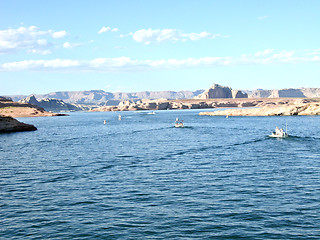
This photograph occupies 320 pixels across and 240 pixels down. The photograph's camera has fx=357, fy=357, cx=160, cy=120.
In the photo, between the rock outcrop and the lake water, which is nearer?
the lake water

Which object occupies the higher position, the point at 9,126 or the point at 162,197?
the point at 9,126

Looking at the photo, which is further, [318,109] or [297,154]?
[318,109]

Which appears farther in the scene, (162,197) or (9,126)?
(9,126)

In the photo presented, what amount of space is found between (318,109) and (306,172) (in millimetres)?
151239

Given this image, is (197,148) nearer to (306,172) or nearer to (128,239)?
(306,172)

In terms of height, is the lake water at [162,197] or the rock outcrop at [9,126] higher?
the rock outcrop at [9,126]

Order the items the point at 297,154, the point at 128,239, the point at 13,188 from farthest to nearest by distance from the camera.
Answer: the point at 297,154, the point at 13,188, the point at 128,239

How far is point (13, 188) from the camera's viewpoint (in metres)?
31.7

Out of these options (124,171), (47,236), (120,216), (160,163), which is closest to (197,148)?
(160,163)

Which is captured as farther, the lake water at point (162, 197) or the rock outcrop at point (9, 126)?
the rock outcrop at point (9, 126)

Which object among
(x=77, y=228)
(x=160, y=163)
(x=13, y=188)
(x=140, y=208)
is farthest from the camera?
(x=160, y=163)

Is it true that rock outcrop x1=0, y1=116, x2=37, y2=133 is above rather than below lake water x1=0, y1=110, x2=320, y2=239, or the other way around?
above

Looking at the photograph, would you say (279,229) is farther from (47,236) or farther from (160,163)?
(160,163)

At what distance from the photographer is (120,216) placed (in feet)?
76.8
